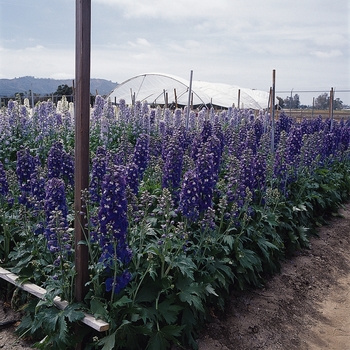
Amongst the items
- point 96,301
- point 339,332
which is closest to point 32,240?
point 96,301

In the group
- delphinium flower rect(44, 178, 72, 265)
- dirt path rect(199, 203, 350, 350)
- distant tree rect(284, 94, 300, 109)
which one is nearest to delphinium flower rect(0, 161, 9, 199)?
delphinium flower rect(44, 178, 72, 265)

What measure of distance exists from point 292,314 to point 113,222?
2759 millimetres

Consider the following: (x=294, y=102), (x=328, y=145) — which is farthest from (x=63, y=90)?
(x=328, y=145)

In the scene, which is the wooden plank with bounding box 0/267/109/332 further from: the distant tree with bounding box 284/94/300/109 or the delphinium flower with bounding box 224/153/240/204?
the distant tree with bounding box 284/94/300/109

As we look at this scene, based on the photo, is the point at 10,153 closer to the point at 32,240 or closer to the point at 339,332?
the point at 32,240

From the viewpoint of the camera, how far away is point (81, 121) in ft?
10.6

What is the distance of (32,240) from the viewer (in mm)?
3941

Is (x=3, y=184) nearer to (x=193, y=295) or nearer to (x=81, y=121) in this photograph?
(x=81, y=121)

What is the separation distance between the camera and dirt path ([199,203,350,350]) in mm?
4090

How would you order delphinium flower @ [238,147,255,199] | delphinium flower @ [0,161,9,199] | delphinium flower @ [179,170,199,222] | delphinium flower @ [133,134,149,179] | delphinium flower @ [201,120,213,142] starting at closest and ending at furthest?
1. delphinium flower @ [179,170,199,222]
2. delphinium flower @ [0,161,9,199]
3. delphinium flower @ [238,147,255,199]
4. delphinium flower @ [133,134,149,179]
5. delphinium flower @ [201,120,213,142]

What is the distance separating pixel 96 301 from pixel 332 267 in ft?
13.9

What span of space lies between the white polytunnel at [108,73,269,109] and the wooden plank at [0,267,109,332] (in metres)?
28.5

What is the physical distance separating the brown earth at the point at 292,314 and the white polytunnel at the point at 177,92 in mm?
26889

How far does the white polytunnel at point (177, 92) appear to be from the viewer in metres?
34.7
